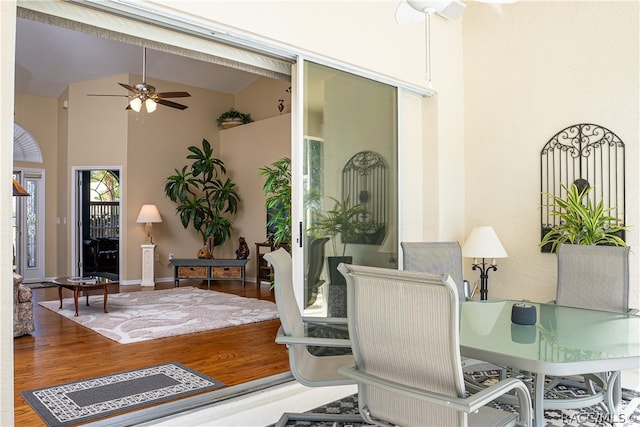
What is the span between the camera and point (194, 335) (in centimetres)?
499

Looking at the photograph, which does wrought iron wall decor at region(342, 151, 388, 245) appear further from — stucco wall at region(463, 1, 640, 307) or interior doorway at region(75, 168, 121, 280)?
interior doorway at region(75, 168, 121, 280)

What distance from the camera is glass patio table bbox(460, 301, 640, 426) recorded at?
189cm

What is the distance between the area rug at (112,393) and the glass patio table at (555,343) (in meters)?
1.95

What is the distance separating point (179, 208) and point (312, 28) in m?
6.27

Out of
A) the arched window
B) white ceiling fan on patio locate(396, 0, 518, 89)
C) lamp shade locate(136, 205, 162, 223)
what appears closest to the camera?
white ceiling fan on patio locate(396, 0, 518, 89)

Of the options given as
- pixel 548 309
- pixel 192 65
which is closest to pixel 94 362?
pixel 548 309

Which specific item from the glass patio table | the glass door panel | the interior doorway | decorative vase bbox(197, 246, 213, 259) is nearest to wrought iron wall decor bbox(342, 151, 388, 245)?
the glass patio table

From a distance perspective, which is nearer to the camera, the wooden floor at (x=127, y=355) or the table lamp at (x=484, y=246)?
the wooden floor at (x=127, y=355)

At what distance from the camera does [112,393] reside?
10.9 ft

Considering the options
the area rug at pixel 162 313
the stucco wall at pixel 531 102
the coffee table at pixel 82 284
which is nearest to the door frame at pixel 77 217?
the area rug at pixel 162 313

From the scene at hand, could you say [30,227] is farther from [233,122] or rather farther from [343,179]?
[343,179]

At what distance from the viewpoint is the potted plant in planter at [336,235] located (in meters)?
3.91

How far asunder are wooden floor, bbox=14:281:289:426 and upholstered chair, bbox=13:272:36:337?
0.28 feet

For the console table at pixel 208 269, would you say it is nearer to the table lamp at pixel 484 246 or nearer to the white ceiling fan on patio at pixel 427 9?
the table lamp at pixel 484 246
